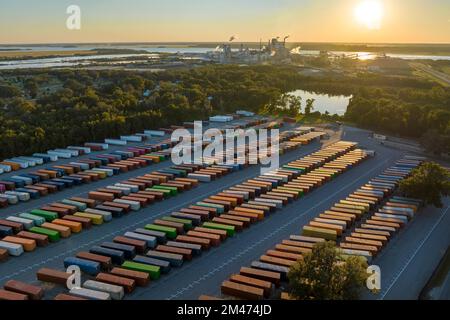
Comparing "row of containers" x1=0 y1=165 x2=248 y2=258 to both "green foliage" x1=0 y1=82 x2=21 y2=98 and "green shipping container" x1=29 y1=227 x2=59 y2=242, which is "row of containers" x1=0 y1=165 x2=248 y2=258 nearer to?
"green shipping container" x1=29 y1=227 x2=59 y2=242

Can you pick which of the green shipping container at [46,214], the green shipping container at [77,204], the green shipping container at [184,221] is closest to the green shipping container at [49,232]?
the green shipping container at [46,214]

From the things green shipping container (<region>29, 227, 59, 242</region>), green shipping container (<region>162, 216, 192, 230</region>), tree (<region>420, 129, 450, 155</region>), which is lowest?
green shipping container (<region>29, 227, 59, 242</region>)

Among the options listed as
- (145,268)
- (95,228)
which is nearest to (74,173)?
(95,228)

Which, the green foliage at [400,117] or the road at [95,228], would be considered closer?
the road at [95,228]

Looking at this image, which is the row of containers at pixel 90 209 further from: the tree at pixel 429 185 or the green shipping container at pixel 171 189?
the tree at pixel 429 185

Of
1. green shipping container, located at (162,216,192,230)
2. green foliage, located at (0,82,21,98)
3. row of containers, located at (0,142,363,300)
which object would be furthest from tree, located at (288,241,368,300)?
green foliage, located at (0,82,21,98)

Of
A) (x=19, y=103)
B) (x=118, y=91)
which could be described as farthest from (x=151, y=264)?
(x=118, y=91)

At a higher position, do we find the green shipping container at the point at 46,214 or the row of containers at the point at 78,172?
the row of containers at the point at 78,172
